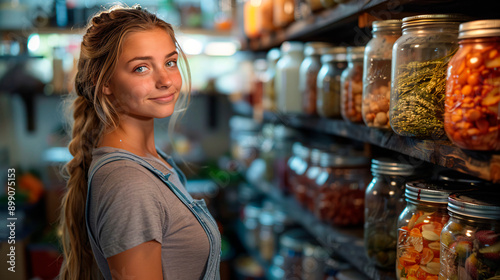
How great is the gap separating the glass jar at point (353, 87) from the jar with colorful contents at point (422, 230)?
30 centimetres

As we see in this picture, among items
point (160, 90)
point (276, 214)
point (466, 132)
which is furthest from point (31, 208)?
point (466, 132)

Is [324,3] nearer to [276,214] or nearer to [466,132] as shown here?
[466,132]

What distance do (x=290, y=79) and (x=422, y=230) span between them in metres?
0.98

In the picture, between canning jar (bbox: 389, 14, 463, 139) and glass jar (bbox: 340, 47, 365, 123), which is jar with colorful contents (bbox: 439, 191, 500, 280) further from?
glass jar (bbox: 340, 47, 365, 123)

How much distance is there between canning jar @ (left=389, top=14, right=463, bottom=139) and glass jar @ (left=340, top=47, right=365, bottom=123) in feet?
0.92

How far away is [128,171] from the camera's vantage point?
0.89 m

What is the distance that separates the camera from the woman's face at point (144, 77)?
977mm

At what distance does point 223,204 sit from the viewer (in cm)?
325

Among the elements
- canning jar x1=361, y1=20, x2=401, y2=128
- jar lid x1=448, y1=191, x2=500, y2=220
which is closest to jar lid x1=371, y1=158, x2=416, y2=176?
canning jar x1=361, y1=20, x2=401, y2=128

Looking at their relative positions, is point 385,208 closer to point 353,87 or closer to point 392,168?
point 392,168

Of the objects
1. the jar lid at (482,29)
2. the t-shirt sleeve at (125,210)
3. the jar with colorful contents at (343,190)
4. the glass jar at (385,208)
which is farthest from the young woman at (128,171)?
the jar lid at (482,29)

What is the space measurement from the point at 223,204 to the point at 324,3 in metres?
2.20

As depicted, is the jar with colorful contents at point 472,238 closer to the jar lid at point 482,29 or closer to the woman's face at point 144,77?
the jar lid at point 482,29

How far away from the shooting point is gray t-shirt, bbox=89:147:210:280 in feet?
2.77
